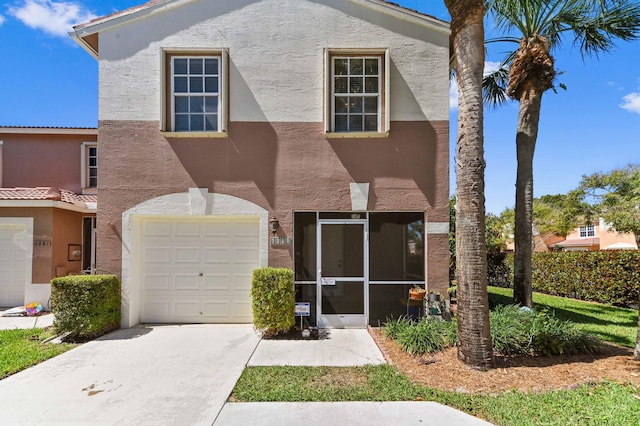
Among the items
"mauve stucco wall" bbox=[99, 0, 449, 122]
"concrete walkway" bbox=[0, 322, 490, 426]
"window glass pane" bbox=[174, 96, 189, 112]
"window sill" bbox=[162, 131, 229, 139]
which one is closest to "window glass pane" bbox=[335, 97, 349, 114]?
"mauve stucco wall" bbox=[99, 0, 449, 122]

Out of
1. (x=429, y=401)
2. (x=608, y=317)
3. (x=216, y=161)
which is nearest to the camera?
(x=429, y=401)

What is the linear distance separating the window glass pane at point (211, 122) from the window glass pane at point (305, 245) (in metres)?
3.06

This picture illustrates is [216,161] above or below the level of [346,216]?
above

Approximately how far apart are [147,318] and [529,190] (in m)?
10.6

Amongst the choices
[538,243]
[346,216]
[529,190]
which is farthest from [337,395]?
[538,243]

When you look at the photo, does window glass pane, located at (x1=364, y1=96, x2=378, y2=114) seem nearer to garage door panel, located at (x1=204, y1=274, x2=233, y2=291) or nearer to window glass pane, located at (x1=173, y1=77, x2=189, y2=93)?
window glass pane, located at (x1=173, y1=77, x2=189, y2=93)

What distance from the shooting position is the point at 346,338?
764cm

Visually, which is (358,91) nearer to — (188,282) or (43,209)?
(188,282)

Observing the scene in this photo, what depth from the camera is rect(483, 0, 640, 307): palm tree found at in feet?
28.4

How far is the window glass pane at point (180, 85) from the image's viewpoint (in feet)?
27.8

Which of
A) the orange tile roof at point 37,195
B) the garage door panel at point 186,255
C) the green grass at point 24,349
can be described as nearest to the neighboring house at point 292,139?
the garage door panel at point 186,255

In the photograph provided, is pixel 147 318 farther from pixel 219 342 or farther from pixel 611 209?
pixel 611 209

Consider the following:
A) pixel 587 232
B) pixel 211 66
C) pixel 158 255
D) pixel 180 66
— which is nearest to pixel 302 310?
pixel 158 255

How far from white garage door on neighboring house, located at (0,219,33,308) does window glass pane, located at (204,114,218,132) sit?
729cm
